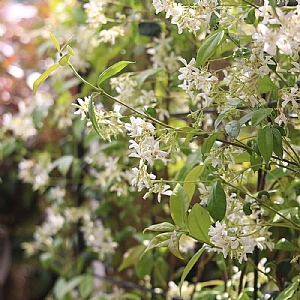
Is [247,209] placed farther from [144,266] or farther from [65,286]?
[65,286]

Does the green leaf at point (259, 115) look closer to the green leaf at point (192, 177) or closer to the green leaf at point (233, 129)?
the green leaf at point (233, 129)

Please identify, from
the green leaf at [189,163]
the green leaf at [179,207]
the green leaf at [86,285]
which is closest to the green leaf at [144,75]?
the green leaf at [189,163]

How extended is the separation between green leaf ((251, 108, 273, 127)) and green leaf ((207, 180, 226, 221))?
0.10 metres

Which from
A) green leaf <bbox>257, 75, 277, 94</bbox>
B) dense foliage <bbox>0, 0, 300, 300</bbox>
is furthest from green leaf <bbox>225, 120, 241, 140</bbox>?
green leaf <bbox>257, 75, 277, 94</bbox>

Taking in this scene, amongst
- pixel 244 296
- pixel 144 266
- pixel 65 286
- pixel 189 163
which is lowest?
pixel 65 286

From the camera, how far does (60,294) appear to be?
134cm

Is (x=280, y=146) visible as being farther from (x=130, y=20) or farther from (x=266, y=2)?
(x=130, y=20)

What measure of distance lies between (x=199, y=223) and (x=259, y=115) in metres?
0.18

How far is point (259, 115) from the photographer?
624 mm

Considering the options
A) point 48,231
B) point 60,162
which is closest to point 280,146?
point 60,162

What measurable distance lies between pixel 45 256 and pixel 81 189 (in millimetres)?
226

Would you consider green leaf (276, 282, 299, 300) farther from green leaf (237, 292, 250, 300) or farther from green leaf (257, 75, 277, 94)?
green leaf (257, 75, 277, 94)

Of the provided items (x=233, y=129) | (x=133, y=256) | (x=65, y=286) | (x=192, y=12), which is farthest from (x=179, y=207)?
(x=65, y=286)

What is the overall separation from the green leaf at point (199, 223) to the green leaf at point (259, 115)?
159 mm
